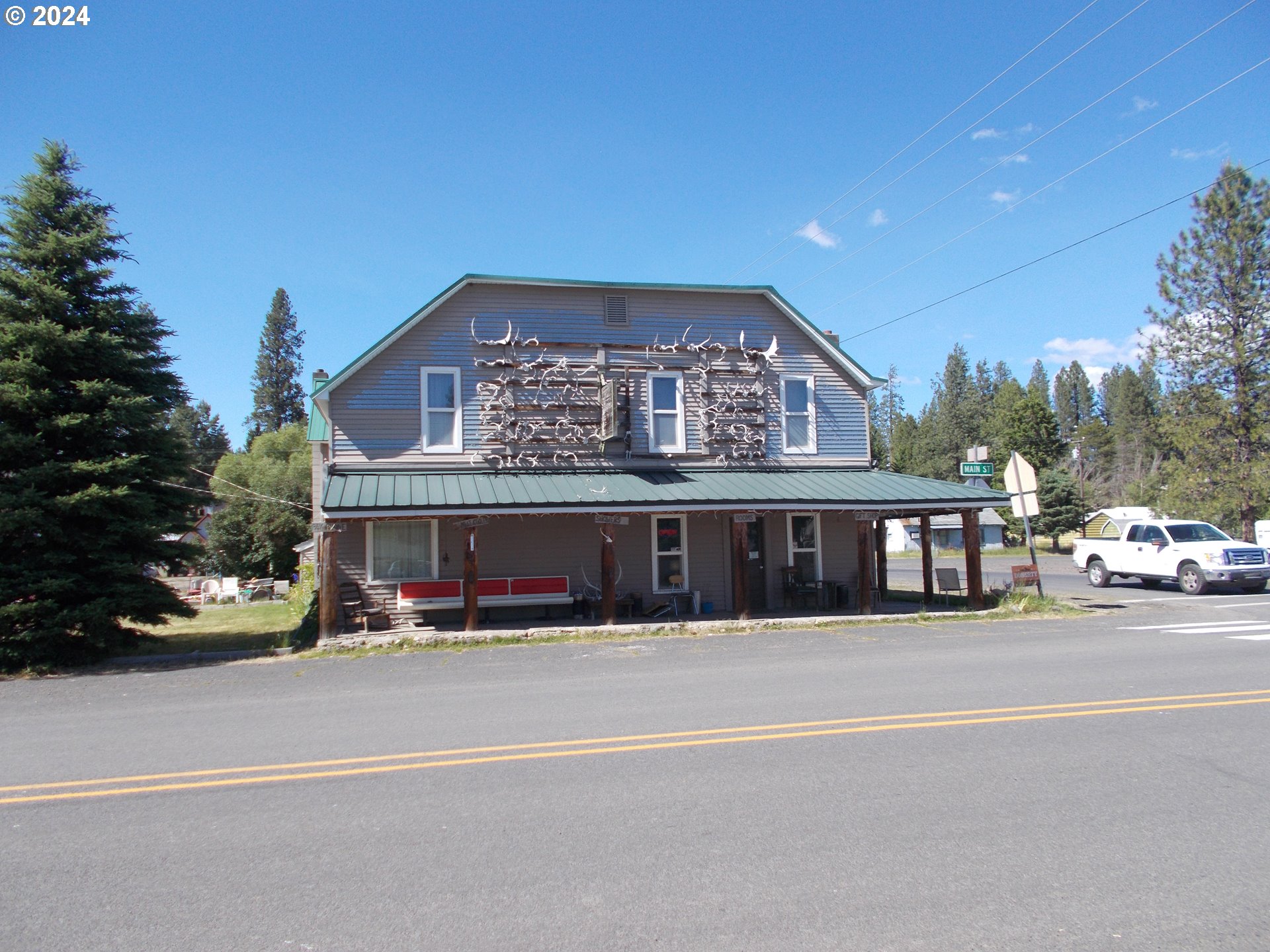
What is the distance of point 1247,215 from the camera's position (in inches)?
1330

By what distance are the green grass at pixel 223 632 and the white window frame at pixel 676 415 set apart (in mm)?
8786

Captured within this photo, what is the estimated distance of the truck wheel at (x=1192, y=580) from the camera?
21.8 m

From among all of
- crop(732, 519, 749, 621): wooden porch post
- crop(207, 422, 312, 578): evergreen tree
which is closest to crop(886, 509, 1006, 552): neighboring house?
crop(207, 422, 312, 578): evergreen tree

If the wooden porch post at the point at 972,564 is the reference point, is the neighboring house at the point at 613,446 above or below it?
above

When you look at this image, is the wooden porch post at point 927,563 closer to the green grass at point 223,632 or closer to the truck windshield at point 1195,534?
the truck windshield at point 1195,534

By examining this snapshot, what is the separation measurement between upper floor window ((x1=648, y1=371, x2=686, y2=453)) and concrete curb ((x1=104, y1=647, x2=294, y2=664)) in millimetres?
9072

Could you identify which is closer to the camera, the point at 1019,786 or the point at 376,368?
the point at 1019,786

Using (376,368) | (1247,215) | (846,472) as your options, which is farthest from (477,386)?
(1247,215)

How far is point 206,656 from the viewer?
45.1 ft

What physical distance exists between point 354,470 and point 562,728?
11.0 meters

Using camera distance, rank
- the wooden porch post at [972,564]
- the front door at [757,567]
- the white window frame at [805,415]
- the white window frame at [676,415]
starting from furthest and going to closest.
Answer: the white window frame at [805,415], the front door at [757,567], the white window frame at [676,415], the wooden porch post at [972,564]

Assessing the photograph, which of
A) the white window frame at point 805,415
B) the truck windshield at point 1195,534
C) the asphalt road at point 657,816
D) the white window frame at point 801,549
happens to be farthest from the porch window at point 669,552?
the truck windshield at point 1195,534

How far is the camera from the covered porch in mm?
15734

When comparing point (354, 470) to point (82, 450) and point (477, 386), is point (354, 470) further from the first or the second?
point (82, 450)
